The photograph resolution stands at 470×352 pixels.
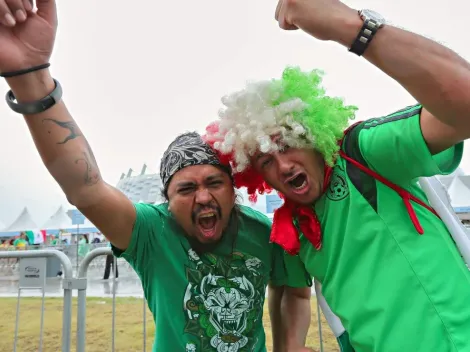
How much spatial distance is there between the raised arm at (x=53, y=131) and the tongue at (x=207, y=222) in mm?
312

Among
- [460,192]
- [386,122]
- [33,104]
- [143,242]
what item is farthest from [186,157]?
[460,192]

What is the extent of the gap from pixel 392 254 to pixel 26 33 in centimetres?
144

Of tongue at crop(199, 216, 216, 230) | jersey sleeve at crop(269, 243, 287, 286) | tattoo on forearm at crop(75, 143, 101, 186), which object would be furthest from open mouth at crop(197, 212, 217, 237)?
tattoo on forearm at crop(75, 143, 101, 186)

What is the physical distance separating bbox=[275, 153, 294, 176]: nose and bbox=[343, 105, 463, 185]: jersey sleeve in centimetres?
27

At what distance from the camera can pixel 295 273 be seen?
1815mm

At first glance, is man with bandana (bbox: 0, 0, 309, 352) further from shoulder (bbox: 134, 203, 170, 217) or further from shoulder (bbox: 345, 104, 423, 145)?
shoulder (bbox: 345, 104, 423, 145)

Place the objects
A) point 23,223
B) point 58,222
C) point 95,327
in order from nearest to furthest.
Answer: point 95,327, point 58,222, point 23,223

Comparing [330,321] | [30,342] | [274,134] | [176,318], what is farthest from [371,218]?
[30,342]

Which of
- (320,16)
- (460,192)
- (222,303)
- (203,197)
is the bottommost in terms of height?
(460,192)

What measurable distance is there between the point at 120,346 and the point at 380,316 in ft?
13.8

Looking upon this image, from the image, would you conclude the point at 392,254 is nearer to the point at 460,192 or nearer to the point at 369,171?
the point at 369,171

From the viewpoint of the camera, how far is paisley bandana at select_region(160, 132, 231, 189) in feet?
5.75

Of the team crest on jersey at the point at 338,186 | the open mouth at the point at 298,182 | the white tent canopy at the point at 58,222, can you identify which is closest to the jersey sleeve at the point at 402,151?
the team crest on jersey at the point at 338,186

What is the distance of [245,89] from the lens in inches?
64.2
